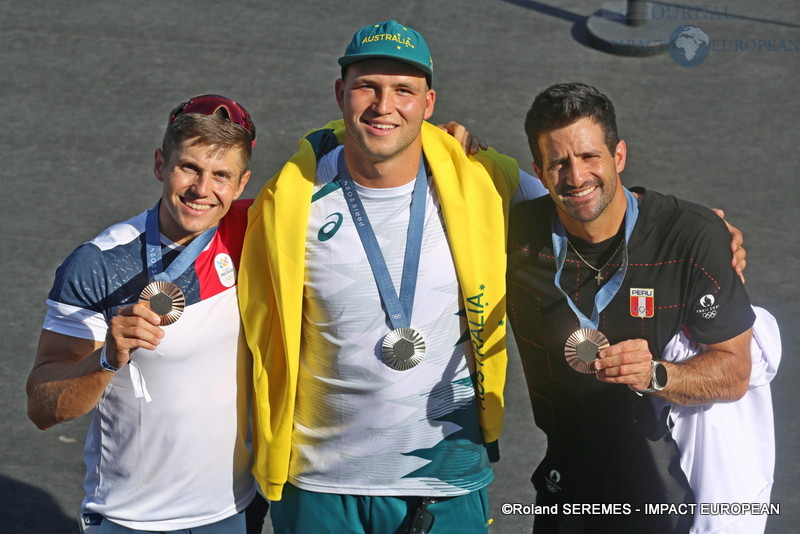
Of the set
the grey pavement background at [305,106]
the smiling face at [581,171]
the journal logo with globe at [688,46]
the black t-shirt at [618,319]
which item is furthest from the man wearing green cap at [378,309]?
the journal logo with globe at [688,46]

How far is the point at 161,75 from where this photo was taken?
983 centimetres

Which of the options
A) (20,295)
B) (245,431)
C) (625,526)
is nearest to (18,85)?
(20,295)

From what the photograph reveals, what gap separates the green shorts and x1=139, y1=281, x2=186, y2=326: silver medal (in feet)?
3.24

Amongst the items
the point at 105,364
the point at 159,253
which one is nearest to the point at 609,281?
the point at 159,253

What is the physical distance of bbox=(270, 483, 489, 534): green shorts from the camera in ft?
12.9

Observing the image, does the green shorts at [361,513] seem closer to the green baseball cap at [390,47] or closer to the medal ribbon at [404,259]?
the medal ribbon at [404,259]

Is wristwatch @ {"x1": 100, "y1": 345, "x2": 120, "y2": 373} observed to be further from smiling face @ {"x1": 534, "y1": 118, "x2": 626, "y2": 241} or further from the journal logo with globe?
the journal logo with globe

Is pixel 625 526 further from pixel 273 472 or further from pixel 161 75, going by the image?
pixel 161 75

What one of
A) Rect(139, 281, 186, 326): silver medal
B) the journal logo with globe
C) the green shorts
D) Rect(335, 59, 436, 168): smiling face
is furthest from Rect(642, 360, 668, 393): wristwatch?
the journal logo with globe

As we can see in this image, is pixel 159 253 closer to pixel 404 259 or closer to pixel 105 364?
pixel 105 364

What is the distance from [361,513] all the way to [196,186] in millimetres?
1383

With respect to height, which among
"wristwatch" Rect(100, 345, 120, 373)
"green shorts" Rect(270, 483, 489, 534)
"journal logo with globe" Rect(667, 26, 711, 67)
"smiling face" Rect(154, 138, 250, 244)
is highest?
"journal logo with globe" Rect(667, 26, 711, 67)

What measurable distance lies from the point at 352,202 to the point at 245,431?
93cm

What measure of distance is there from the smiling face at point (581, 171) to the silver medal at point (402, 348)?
0.70 meters
